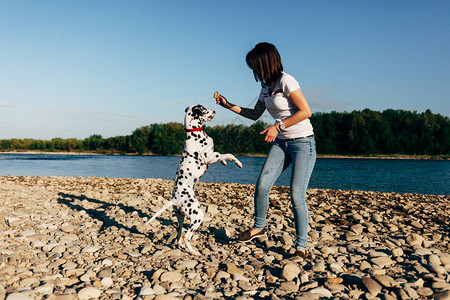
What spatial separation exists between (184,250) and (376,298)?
2.34m

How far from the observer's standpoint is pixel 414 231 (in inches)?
218

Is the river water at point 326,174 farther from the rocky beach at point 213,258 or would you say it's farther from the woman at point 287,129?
the woman at point 287,129

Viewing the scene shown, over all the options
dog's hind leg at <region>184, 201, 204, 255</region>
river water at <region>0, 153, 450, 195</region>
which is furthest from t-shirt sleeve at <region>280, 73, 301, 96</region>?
river water at <region>0, 153, 450, 195</region>

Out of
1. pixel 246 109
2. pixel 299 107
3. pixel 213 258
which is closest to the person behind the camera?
pixel 299 107

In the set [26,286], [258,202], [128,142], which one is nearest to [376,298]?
[258,202]

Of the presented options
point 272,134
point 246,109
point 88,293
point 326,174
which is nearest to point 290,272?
point 272,134

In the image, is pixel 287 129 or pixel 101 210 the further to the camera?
pixel 101 210

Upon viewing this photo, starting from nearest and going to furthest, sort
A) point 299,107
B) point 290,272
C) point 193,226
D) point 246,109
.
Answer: point 290,272
point 299,107
point 193,226
point 246,109

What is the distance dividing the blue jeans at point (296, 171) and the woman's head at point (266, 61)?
2.61 feet

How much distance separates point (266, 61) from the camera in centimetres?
355

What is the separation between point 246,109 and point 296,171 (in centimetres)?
121

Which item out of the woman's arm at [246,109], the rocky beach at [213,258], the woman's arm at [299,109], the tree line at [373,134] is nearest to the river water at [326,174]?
the rocky beach at [213,258]

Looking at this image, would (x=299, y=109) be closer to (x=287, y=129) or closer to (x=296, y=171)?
(x=287, y=129)

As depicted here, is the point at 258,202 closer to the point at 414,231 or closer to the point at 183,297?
the point at 183,297
